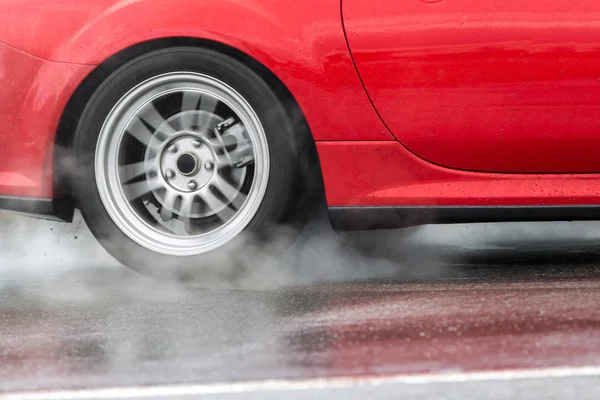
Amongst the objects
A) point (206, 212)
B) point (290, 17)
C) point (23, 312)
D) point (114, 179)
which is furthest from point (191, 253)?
point (290, 17)

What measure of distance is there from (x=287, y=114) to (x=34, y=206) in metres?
0.99

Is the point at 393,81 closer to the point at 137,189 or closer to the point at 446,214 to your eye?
the point at 446,214

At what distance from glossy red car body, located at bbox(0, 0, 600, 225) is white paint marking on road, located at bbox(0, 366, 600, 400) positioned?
4.36 feet

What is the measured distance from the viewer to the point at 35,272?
4.52m

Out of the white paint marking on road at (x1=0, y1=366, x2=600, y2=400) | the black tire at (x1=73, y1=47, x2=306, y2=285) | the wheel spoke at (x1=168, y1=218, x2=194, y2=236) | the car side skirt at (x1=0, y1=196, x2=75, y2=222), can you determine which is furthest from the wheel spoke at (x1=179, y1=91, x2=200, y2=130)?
the white paint marking on road at (x1=0, y1=366, x2=600, y2=400)

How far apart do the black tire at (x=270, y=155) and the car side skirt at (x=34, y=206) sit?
3.3 inches

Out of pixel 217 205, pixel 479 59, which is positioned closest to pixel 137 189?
pixel 217 205

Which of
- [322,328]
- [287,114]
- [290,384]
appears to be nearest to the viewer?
[290,384]

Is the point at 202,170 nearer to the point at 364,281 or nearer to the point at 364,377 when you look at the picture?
the point at 364,281

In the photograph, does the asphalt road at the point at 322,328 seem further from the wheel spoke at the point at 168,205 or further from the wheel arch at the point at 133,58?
the wheel arch at the point at 133,58

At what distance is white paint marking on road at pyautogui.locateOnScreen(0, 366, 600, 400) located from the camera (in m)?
2.30

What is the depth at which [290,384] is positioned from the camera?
2334mm

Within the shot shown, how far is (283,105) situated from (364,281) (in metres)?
0.75

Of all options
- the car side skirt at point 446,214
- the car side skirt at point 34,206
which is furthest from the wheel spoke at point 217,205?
the car side skirt at point 34,206
